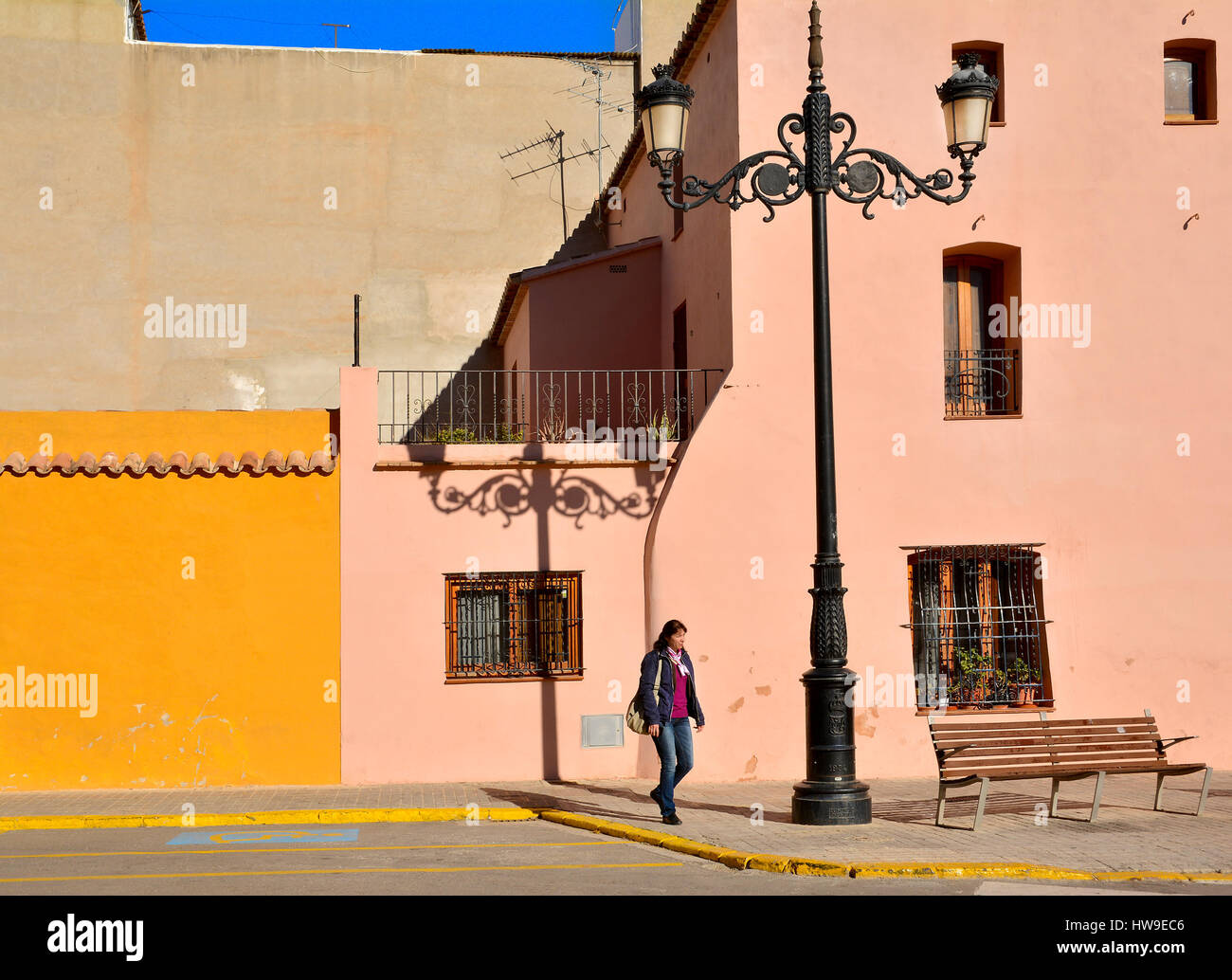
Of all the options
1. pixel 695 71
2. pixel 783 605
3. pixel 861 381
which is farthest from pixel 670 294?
pixel 783 605

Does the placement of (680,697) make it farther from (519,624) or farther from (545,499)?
(545,499)

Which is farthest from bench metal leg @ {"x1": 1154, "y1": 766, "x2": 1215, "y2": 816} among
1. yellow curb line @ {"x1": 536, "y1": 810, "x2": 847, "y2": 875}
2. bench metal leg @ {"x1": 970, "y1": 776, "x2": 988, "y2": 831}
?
yellow curb line @ {"x1": 536, "y1": 810, "x2": 847, "y2": 875}

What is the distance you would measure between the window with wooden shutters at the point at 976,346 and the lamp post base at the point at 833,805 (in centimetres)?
581

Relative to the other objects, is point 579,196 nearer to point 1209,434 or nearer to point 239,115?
point 239,115

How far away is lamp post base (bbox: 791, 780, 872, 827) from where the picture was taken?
1148 cm

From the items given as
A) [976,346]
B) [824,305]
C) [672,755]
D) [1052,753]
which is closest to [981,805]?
[1052,753]

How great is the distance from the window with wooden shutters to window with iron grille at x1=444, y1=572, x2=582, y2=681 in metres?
4.91

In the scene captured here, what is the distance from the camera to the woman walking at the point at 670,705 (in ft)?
40.5

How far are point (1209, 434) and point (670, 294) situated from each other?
7238 mm

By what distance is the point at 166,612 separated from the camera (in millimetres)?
15016

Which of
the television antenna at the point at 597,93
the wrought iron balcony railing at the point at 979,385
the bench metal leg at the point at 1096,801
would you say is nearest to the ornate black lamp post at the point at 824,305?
the bench metal leg at the point at 1096,801

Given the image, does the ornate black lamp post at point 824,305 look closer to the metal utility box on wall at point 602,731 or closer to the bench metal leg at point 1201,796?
the bench metal leg at point 1201,796

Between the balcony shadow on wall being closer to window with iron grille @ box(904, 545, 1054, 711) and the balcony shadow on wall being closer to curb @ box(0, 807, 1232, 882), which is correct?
curb @ box(0, 807, 1232, 882)

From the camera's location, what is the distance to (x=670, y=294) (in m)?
19.4
